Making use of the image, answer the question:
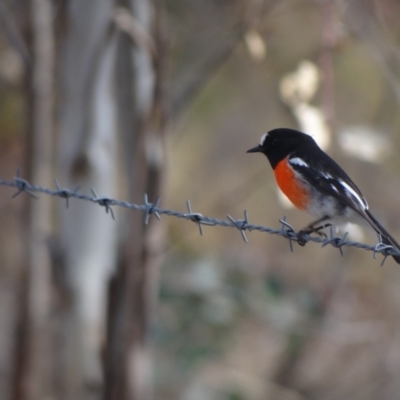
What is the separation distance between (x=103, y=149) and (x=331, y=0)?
1.83 meters

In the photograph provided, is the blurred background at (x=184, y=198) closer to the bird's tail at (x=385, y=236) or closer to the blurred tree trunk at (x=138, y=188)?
the blurred tree trunk at (x=138, y=188)

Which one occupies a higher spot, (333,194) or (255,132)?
(255,132)

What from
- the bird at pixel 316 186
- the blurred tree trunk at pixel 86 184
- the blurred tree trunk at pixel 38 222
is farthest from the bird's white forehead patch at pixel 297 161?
the blurred tree trunk at pixel 38 222

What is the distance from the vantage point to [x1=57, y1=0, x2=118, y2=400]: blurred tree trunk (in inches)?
205

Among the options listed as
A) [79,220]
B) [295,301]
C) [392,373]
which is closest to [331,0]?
[79,220]

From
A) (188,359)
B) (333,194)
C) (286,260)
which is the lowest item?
(333,194)

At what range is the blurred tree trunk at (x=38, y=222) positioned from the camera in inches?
219

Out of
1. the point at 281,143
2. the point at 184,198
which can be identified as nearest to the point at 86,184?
the point at 281,143

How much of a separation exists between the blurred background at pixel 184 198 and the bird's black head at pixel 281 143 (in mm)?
413

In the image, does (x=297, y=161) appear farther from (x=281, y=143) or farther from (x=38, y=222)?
(x=38, y=222)

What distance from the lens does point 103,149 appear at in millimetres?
5305

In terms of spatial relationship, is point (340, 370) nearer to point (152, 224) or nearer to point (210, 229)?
point (210, 229)

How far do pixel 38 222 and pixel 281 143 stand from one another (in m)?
2.30

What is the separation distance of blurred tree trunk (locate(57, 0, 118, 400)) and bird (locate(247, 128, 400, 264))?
1614mm
